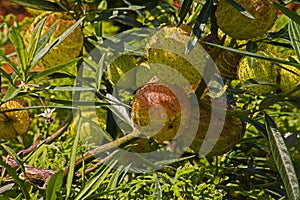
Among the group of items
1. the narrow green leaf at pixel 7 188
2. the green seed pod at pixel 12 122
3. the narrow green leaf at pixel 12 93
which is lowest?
the narrow green leaf at pixel 7 188

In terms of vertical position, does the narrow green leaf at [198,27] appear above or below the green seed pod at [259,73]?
above

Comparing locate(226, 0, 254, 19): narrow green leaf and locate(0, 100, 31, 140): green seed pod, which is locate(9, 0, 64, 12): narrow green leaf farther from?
locate(226, 0, 254, 19): narrow green leaf

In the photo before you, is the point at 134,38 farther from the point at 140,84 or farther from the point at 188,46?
the point at 188,46

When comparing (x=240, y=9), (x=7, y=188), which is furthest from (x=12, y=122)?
(x=240, y=9)

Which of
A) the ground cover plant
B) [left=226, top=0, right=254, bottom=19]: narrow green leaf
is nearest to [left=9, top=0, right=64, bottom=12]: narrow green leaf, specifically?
the ground cover plant

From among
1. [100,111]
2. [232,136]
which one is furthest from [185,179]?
[100,111]

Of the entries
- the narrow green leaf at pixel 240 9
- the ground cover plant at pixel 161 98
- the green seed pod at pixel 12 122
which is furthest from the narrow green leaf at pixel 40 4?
the narrow green leaf at pixel 240 9

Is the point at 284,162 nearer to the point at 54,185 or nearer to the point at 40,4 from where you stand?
the point at 54,185

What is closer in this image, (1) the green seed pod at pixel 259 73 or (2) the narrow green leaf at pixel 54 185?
(2) the narrow green leaf at pixel 54 185

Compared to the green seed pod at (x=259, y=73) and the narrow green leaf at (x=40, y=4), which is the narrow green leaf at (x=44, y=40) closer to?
the narrow green leaf at (x=40, y=4)
